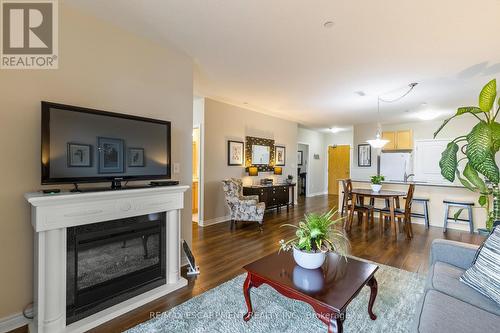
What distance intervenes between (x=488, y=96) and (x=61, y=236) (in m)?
3.69

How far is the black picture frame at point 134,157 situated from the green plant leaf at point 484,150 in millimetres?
2969

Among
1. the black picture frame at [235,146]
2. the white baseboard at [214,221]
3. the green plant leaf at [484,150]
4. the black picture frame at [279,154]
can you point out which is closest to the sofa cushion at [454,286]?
the green plant leaf at [484,150]

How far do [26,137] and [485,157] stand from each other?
12.1 feet

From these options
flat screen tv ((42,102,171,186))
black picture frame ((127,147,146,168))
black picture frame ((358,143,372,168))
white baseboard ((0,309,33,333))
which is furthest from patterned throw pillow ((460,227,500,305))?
black picture frame ((358,143,372,168))

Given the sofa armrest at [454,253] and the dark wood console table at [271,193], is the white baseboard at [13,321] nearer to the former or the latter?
the sofa armrest at [454,253]

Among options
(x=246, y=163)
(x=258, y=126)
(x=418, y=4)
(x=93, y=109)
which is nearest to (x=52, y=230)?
(x=93, y=109)

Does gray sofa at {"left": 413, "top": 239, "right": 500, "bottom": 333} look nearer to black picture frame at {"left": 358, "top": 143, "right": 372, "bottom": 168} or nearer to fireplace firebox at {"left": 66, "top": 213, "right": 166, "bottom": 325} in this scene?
fireplace firebox at {"left": 66, "top": 213, "right": 166, "bottom": 325}

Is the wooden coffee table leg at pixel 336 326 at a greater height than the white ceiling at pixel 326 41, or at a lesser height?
lesser

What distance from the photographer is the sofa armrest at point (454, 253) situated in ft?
5.85

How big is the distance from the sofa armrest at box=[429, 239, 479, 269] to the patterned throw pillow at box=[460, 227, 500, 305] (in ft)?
0.84

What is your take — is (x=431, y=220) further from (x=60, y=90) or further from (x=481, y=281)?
(x=60, y=90)

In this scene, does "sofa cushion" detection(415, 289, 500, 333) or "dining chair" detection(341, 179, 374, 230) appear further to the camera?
"dining chair" detection(341, 179, 374, 230)

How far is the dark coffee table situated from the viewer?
134cm

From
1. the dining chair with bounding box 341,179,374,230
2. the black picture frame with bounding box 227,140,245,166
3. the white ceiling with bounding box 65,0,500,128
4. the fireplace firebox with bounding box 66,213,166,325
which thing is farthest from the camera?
the black picture frame with bounding box 227,140,245,166
